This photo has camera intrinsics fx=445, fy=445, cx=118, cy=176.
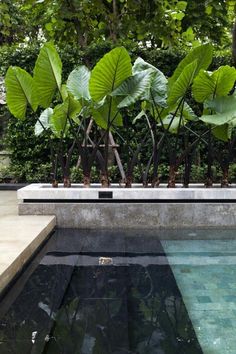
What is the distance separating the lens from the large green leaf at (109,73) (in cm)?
468

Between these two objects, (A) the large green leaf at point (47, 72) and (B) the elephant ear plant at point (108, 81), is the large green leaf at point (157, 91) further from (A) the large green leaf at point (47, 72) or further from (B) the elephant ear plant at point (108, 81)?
(A) the large green leaf at point (47, 72)

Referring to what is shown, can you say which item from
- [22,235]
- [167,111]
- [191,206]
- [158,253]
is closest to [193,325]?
[158,253]

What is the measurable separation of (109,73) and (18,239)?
6.98ft

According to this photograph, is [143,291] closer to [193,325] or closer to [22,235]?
[193,325]

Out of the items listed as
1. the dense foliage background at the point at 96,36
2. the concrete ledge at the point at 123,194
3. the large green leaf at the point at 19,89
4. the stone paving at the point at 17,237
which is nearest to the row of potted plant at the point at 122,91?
the large green leaf at the point at 19,89

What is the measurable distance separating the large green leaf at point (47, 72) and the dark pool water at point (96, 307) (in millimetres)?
2086

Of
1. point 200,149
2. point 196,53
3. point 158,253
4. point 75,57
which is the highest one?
point 75,57

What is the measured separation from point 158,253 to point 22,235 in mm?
1188

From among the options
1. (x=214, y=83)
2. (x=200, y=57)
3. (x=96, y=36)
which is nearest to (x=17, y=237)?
(x=214, y=83)

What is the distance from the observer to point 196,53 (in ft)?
16.5

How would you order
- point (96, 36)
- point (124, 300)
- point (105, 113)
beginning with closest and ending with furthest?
1. point (124, 300)
2. point (105, 113)
3. point (96, 36)

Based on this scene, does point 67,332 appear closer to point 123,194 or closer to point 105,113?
point 123,194

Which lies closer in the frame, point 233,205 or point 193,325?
point 193,325

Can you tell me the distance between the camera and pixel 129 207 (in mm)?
4969
